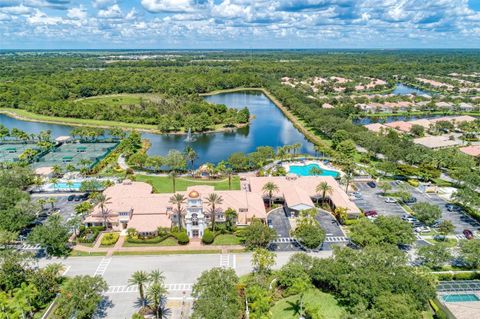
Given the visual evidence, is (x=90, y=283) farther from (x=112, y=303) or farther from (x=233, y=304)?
(x=233, y=304)

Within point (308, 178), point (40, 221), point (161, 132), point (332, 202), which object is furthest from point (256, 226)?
point (161, 132)

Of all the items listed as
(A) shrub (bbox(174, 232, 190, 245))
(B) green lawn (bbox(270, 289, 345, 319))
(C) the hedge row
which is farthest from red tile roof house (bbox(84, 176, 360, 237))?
(C) the hedge row

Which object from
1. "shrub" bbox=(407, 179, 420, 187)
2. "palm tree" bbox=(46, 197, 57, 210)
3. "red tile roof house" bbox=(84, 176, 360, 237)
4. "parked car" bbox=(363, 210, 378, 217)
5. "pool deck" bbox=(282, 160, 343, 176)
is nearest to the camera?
"red tile roof house" bbox=(84, 176, 360, 237)

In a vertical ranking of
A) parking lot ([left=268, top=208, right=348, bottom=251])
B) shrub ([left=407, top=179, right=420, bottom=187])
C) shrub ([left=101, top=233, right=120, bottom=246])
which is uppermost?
shrub ([left=407, top=179, right=420, bottom=187])

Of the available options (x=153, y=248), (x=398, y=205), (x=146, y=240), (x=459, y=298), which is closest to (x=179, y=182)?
(x=146, y=240)

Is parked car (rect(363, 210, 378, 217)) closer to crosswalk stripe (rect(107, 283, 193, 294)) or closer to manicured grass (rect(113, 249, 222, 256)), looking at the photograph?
manicured grass (rect(113, 249, 222, 256))

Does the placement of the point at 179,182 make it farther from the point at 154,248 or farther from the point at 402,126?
the point at 402,126

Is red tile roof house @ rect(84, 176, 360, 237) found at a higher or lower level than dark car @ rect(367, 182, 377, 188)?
higher

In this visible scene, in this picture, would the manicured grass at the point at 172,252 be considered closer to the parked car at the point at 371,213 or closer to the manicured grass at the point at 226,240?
the manicured grass at the point at 226,240
